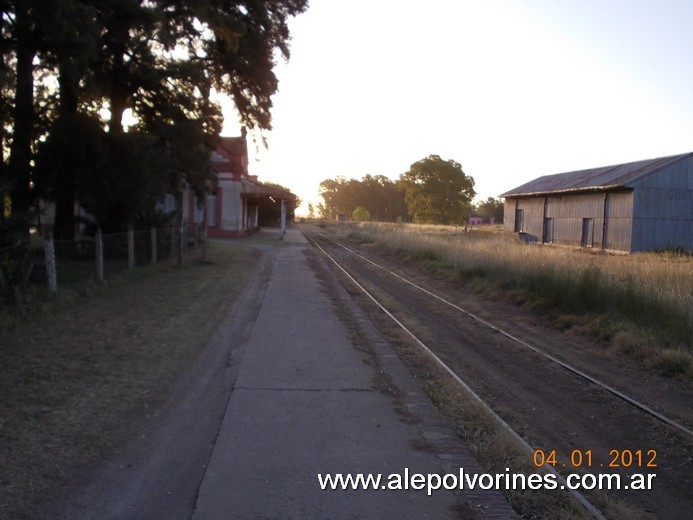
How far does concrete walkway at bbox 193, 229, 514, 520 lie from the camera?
4.84 m

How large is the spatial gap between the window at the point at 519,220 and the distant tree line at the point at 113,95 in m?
32.6

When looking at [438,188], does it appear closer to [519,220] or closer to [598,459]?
[519,220]

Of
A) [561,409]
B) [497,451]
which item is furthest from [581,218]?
[497,451]

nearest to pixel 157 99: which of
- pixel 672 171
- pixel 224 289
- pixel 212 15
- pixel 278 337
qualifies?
pixel 212 15

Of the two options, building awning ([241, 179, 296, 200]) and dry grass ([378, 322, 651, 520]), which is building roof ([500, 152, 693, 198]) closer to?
building awning ([241, 179, 296, 200])

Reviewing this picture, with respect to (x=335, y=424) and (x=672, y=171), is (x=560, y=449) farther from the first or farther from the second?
(x=672, y=171)

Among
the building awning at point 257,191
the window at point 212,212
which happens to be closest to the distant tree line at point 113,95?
the window at point 212,212

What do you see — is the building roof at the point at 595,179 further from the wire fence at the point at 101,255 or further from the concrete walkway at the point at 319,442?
the concrete walkway at the point at 319,442

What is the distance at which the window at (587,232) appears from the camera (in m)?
42.1

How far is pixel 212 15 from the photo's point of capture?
18625mm

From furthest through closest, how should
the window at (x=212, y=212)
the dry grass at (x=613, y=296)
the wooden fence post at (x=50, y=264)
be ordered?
the window at (x=212, y=212), the wooden fence post at (x=50, y=264), the dry grass at (x=613, y=296)

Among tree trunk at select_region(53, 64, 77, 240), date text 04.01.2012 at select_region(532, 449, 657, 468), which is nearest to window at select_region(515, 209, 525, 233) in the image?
tree trunk at select_region(53, 64, 77, 240)

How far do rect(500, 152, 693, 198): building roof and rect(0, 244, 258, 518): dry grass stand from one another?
30.0 m

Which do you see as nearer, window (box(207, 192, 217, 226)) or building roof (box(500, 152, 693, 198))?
building roof (box(500, 152, 693, 198))
